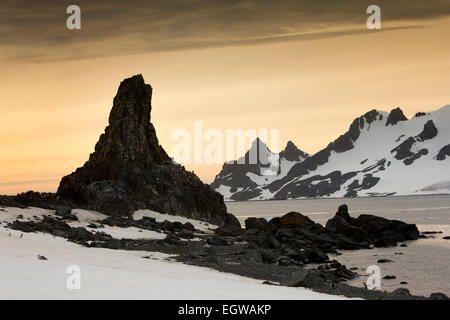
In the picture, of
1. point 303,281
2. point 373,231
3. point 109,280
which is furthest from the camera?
point 373,231

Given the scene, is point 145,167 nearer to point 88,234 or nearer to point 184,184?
point 184,184

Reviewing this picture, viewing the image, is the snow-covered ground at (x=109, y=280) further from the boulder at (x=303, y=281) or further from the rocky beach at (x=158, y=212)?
the rocky beach at (x=158, y=212)

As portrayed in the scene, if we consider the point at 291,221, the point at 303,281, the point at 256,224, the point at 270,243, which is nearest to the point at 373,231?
the point at 291,221

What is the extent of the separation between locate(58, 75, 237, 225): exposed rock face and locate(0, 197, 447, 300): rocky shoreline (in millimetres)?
8381

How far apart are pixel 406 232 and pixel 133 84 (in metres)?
46.6

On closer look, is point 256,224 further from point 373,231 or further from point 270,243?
point 270,243

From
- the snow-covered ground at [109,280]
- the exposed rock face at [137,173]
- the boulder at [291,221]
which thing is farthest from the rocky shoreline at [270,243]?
the exposed rock face at [137,173]

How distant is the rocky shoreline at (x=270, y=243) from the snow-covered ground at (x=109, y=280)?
11.7 feet

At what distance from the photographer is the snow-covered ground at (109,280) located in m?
17.7

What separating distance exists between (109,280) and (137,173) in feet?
210

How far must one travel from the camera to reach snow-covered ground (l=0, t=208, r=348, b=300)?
697 inches

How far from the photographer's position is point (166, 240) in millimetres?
48750

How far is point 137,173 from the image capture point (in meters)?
84.0
